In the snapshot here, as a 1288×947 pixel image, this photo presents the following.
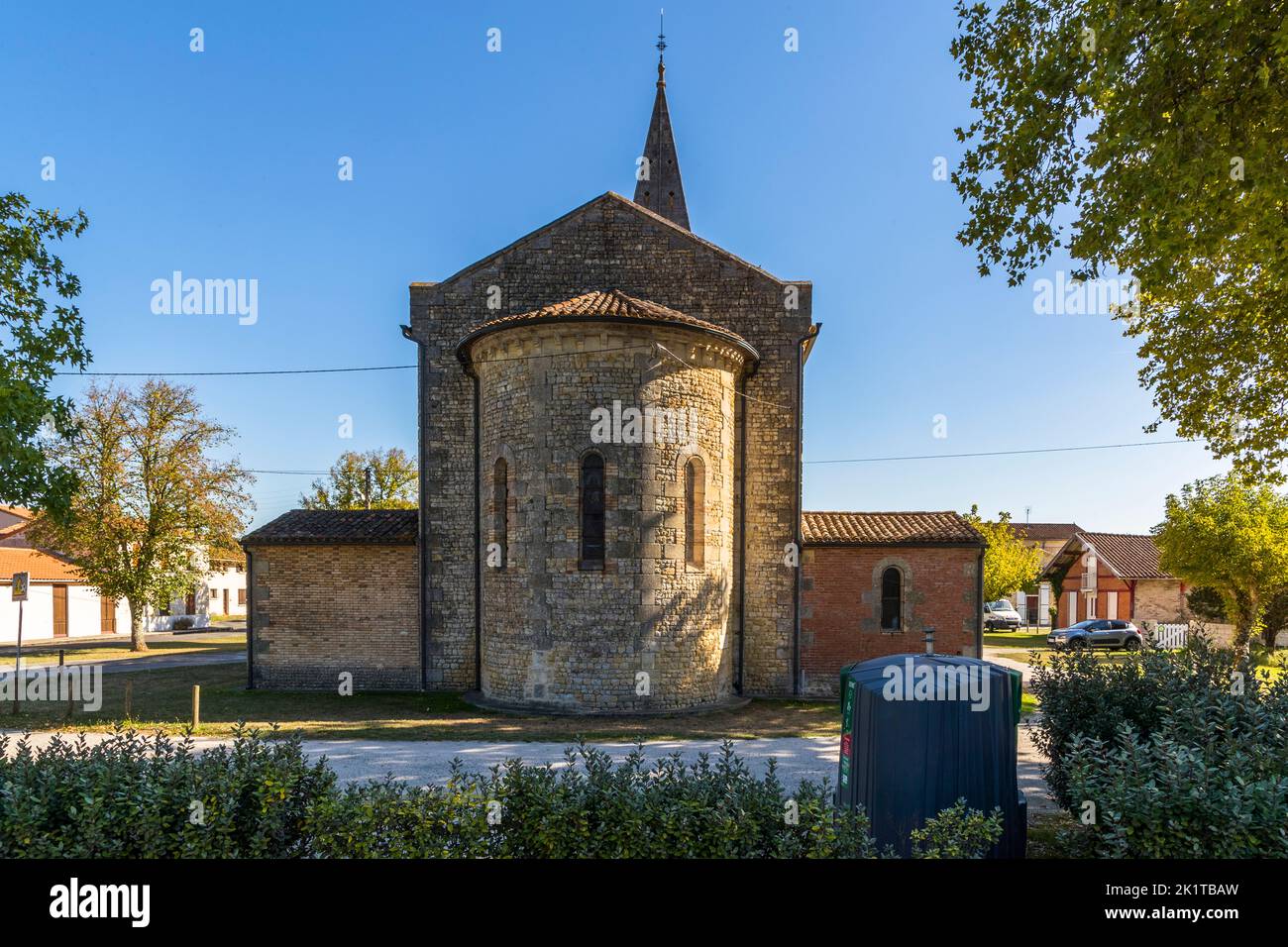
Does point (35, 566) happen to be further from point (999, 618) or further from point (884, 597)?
point (999, 618)

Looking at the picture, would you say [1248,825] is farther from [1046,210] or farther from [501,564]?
[501,564]

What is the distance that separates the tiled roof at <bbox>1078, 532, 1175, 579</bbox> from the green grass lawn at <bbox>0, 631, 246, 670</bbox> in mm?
44516

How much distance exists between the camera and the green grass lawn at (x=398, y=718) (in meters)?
11.1

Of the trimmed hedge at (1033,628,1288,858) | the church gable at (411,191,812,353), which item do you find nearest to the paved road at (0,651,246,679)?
the church gable at (411,191,812,353)

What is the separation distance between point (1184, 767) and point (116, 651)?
33989 mm

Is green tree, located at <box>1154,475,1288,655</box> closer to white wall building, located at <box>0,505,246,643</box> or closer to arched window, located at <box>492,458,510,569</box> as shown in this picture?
arched window, located at <box>492,458,510,569</box>

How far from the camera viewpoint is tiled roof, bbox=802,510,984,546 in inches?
602

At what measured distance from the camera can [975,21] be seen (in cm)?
904

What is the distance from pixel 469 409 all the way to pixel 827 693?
11.1 m

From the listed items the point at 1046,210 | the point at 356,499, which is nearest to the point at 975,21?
the point at 1046,210

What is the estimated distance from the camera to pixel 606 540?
12.6 metres

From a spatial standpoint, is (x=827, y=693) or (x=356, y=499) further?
(x=356, y=499)

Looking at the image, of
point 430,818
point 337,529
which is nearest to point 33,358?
point 337,529
